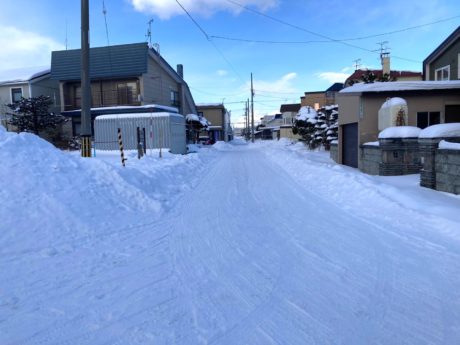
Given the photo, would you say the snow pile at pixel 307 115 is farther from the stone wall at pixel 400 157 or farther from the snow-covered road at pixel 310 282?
the snow-covered road at pixel 310 282

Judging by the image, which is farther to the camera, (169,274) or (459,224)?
(459,224)

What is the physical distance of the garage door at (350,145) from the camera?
55.3 feet

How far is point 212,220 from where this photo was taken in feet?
23.7

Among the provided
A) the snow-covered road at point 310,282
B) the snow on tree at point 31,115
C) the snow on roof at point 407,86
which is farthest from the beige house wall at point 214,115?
A: the snow-covered road at point 310,282

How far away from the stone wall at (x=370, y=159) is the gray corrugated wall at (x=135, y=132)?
41.2 feet

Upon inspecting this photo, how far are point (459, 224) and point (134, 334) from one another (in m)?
5.50

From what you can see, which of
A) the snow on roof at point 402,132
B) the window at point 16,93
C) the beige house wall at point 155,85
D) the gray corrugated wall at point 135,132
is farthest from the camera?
the window at point 16,93

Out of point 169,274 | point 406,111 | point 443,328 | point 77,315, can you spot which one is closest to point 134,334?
point 77,315

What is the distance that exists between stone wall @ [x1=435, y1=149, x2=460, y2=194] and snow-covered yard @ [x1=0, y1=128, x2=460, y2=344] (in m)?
0.40

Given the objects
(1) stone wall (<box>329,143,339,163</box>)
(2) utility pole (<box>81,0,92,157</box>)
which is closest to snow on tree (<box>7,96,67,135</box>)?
(2) utility pole (<box>81,0,92,157</box>)

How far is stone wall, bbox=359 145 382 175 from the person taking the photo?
522 inches

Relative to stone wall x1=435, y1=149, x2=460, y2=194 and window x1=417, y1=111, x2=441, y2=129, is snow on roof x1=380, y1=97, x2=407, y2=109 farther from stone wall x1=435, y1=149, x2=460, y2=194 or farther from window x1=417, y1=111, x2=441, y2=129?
stone wall x1=435, y1=149, x2=460, y2=194

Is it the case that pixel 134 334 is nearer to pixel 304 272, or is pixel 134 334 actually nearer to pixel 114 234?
pixel 304 272

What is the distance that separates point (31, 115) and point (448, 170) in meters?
27.9
